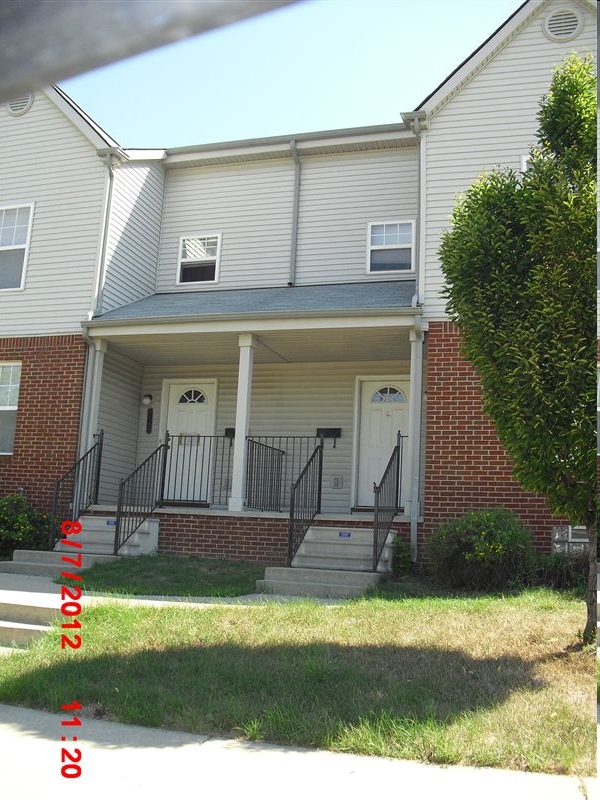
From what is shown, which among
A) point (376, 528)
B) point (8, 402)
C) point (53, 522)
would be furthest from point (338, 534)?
point (8, 402)

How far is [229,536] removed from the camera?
31.8 ft

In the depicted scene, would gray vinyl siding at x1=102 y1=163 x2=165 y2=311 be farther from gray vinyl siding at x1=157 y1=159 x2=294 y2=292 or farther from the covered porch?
the covered porch

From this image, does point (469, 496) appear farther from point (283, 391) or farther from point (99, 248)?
point (99, 248)

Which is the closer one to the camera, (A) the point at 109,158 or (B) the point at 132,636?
(B) the point at 132,636

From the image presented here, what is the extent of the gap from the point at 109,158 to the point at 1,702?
8.59 meters

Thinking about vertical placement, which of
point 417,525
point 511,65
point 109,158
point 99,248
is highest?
point 511,65

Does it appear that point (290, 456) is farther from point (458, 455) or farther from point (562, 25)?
point (562, 25)

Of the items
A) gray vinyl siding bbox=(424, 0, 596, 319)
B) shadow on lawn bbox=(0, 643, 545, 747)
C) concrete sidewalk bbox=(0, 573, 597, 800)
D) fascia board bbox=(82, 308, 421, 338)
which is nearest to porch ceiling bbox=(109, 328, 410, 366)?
fascia board bbox=(82, 308, 421, 338)

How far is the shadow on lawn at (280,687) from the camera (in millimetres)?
3822

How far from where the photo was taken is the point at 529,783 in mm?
3115

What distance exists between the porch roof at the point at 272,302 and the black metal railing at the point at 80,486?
182 centimetres

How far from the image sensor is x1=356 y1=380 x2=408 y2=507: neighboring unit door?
35.8 feet

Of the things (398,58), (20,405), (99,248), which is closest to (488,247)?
(398,58)

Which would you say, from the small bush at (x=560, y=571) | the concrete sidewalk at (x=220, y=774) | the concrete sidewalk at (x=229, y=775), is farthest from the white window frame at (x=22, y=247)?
the concrete sidewalk at (x=229, y=775)
